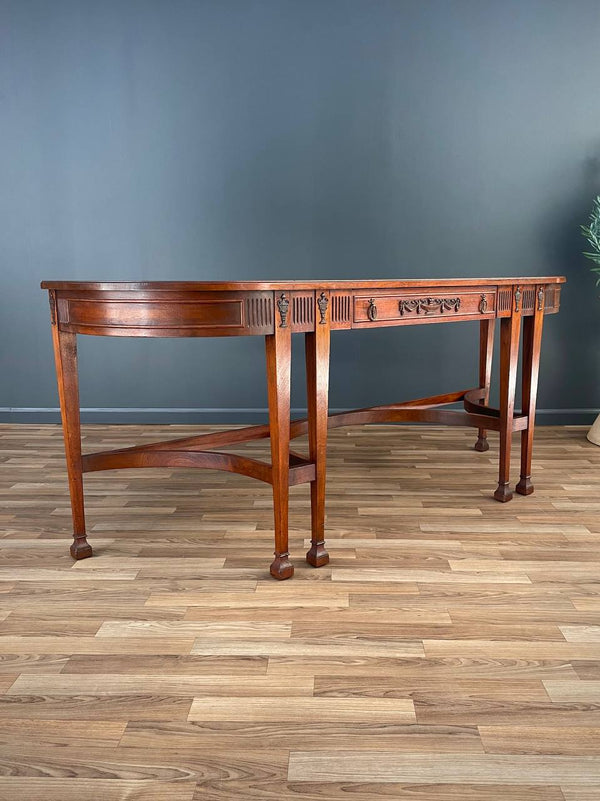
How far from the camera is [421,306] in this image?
7.32 ft

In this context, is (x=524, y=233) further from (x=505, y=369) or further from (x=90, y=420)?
(x=90, y=420)

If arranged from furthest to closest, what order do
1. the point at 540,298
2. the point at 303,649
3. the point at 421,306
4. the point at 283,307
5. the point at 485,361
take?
the point at 485,361, the point at 540,298, the point at 421,306, the point at 283,307, the point at 303,649

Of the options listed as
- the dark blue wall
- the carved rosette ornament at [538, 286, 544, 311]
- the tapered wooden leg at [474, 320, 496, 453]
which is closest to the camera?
the carved rosette ornament at [538, 286, 544, 311]

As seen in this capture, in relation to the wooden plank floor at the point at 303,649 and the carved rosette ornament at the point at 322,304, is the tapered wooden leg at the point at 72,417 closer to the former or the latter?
the wooden plank floor at the point at 303,649

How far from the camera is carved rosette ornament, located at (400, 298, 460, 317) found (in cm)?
218

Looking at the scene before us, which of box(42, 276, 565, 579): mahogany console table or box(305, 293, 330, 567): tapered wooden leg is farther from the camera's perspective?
box(305, 293, 330, 567): tapered wooden leg

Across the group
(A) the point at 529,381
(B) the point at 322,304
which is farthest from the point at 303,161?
(B) the point at 322,304

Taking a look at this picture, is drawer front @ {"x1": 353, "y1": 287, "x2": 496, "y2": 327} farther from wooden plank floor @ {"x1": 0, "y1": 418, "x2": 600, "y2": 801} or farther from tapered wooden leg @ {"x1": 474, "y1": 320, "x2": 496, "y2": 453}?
tapered wooden leg @ {"x1": 474, "y1": 320, "x2": 496, "y2": 453}

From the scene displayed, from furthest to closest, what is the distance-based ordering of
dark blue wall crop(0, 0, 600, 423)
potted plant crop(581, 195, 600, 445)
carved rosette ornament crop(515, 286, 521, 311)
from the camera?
dark blue wall crop(0, 0, 600, 423) → potted plant crop(581, 195, 600, 445) → carved rosette ornament crop(515, 286, 521, 311)

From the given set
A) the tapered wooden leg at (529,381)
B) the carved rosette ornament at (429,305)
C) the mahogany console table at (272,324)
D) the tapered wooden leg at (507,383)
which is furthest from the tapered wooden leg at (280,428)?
the tapered wooden leg at (529,381)

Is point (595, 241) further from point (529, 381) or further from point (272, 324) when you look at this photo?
→ point (272, 324)

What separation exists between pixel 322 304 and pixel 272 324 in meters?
0.18

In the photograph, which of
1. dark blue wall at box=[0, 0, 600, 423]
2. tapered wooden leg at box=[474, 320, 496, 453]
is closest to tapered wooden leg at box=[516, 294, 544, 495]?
tapered wooden leg at box=[474, 320, 496, 453]

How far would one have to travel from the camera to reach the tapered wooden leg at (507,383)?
2.58 metres
